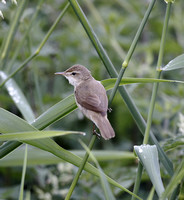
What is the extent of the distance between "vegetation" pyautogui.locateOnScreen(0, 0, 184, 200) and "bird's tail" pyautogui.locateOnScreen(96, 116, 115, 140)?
3.9 inches

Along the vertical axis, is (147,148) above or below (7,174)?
above

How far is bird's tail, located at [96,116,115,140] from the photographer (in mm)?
2035

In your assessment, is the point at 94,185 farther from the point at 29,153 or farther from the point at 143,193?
the point at 29,153

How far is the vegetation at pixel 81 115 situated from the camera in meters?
1.73

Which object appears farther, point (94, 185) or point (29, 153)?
point (94, 185)

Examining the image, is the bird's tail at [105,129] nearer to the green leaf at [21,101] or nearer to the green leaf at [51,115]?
the green leaf at [51,115]

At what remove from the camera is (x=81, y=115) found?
3.78 meters

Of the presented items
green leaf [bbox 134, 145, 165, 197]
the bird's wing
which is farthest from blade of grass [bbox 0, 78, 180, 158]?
green leaf [bbox 134, 145, 165, 197]

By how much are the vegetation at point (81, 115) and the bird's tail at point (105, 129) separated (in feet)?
0.33

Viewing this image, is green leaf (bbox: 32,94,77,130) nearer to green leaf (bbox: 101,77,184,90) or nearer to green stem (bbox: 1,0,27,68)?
green leaf (bbox: 101,77,184,90)

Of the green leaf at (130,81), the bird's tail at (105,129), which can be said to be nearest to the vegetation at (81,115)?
the green leaf at (130,81)

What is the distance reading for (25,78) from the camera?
152 inches

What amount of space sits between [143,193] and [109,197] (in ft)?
5.55

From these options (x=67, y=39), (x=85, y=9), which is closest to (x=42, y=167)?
(x=67, y=39)
